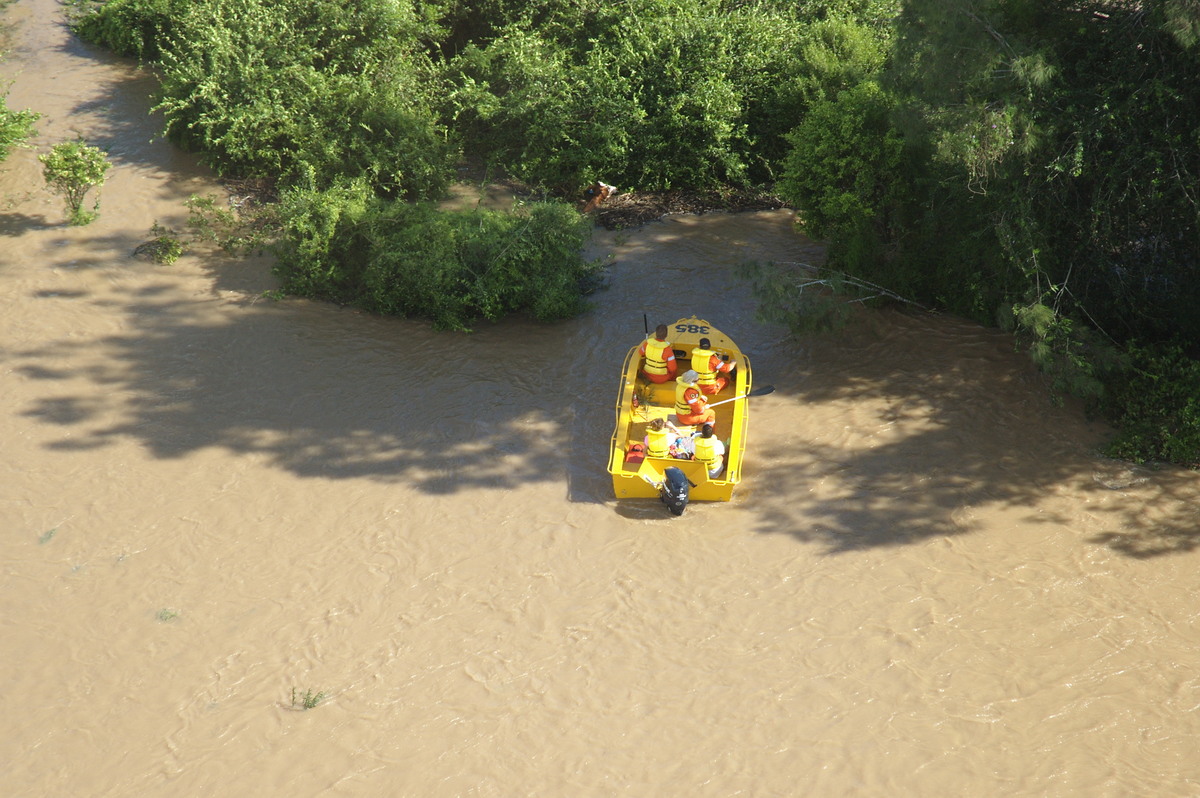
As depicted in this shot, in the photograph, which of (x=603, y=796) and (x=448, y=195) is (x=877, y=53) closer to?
(x=448, y=195)

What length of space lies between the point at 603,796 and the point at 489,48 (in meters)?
13.4

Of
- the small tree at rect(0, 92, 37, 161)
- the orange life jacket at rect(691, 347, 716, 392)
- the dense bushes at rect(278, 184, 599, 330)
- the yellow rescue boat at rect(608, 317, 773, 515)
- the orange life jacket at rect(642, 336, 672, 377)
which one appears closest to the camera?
the yellow rescue boat at rect(608, 317, 773, 515)

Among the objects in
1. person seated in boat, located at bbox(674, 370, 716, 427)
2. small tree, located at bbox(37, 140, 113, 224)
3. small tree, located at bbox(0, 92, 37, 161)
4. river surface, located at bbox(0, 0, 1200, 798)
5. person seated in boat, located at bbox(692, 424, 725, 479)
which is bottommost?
river surface, located at bbox(0, 0, 1200, 798)

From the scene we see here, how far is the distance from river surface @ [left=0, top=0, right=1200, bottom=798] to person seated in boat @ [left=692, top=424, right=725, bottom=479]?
1.88ft

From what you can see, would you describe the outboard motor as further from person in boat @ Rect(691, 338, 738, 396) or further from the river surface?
person in boat @ Rect(691, 338, 738, 396)

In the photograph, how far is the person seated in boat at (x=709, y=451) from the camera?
36.5ft

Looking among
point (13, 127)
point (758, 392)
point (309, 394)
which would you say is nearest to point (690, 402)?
point (758, 392)

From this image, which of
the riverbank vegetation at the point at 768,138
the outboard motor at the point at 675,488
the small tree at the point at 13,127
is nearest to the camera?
the riverbank vegetation at the point at 768,138

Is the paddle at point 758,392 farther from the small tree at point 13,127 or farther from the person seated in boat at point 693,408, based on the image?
the small tree at point 13,127

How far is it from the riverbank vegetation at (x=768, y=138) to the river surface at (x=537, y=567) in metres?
1.04

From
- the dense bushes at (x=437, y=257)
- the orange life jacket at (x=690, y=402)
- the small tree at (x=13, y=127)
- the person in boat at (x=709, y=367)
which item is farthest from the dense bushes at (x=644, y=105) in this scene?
the small tree at (x=13, y=127)

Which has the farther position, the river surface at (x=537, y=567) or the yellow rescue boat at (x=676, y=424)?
the yellow rescue boat at (x=676, y=424)

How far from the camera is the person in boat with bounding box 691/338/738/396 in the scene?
476 inches

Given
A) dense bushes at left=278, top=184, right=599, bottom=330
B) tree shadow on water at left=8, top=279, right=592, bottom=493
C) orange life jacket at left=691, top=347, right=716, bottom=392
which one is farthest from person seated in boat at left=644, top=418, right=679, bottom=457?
dense bushes at left=278, top=184, right=599, bottom=330
